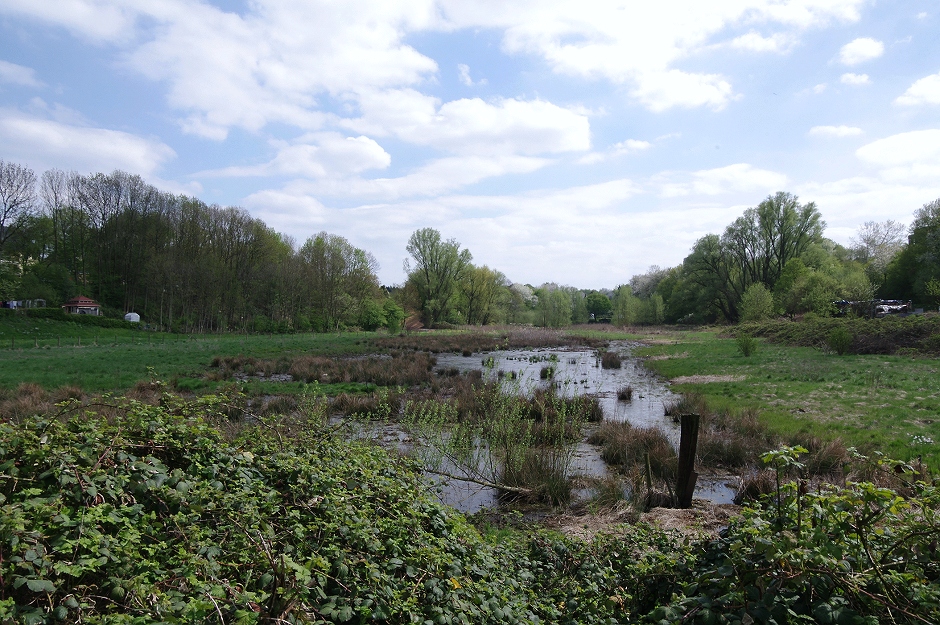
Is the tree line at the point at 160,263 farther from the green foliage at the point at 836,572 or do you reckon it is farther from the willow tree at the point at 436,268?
the green foliage at the point at 836,572

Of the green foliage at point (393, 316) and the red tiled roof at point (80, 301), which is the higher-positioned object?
the red tiled roof at point (80, 301)

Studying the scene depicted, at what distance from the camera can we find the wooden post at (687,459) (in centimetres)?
653

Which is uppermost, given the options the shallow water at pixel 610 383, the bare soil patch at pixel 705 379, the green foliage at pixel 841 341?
the green foliage at pixel 841 341

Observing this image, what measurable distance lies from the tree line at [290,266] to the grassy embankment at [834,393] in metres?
18.5

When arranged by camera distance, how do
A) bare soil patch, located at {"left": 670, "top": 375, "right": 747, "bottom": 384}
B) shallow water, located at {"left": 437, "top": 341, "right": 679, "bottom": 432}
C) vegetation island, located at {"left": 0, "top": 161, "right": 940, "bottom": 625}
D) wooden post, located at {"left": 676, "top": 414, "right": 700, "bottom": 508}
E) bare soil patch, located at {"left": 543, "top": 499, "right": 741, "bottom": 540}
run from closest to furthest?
1. vegetation island, located at {"left": 0, "top": 161, "right": 940, "bottom": 625}
2. bare soil patch, located at {"left": 543, "top": 499, "right": 741, "bottom": 540}
3. wooden post, located at {"left": 676, "top": 414, "right": 700, "bottom": 508}
4. shallow water, located at {"left": 437, "top": 341, "right": 679, "bottom": 432}
5. bare soil patch, located at {"left": 670, "top": 375, "right": 747, "bottom": 384}

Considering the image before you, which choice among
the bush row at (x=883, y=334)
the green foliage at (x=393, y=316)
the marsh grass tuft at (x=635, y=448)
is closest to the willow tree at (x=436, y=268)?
the green foliage at (x=393, y=316)

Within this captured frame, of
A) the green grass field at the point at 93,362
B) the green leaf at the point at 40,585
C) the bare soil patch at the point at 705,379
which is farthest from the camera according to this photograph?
the bare soil patch at the point at 705,379

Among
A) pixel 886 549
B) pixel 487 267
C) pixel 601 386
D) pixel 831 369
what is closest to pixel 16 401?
pixel 886 549

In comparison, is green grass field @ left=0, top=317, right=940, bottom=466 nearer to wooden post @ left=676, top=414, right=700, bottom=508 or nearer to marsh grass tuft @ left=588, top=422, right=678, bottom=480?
marsh grass tuft @ left=588, top=422, right=678, bottom=480

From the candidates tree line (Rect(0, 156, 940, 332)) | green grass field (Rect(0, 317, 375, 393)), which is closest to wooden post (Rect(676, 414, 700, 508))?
green grass field (Rect(0, 317, 375, 393))

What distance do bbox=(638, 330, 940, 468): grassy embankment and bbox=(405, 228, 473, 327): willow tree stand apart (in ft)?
162

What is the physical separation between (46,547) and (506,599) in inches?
101

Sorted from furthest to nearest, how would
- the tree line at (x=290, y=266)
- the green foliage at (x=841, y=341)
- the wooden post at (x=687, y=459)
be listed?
the tree line at (x=290, y=266) < the green foliage at (x=841, y=341) < the wooden post at (x=687, y=459)

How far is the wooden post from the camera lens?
257 inches
